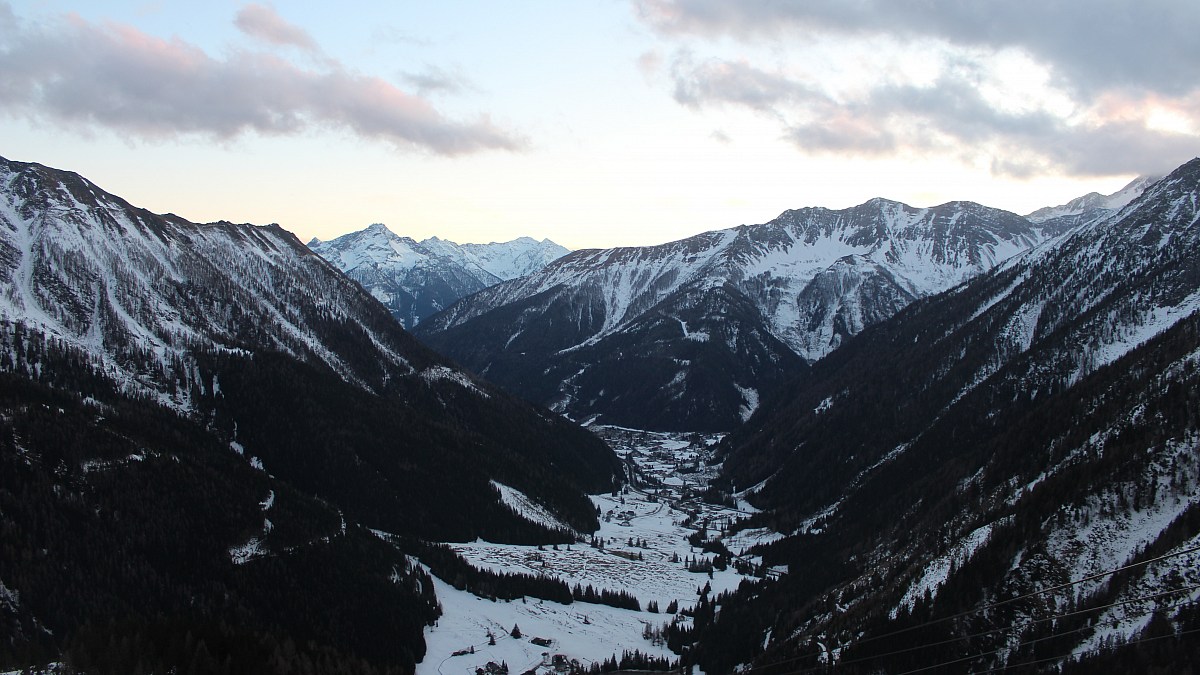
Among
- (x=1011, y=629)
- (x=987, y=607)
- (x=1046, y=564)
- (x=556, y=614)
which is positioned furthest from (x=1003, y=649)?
(x=556, y=614)

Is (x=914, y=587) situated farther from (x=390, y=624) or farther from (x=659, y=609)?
(x=390, y=624)

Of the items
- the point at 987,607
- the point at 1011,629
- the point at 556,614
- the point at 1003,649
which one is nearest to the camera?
the point at 1003,649

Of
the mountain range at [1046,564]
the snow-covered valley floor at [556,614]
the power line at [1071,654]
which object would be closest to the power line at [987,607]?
the mountain range at [1046,564]

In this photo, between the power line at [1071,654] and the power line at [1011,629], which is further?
the power line at [1011,629]

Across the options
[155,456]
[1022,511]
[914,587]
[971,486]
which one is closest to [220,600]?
[155,456]

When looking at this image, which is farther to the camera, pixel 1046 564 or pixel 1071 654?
pixel 1046 564

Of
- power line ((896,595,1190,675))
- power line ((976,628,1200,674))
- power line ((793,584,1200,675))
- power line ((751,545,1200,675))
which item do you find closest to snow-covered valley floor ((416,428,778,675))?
power line ((751,545,1200,675))

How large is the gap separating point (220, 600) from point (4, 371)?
68.8 m

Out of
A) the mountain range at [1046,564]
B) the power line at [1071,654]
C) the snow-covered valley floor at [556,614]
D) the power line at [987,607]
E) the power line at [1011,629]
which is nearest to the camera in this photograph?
the power line at [1071,654]

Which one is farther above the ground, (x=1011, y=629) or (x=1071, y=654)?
(x=1011, y=629)

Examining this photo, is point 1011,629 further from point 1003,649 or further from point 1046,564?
point 1046,564

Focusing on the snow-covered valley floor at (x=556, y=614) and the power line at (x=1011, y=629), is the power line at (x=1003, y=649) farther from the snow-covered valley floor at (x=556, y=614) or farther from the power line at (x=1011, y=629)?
the snow-covered valley floor at (x=556, y=614)

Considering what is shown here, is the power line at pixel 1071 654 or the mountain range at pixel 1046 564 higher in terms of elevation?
the mountain range at pixel 1046 564

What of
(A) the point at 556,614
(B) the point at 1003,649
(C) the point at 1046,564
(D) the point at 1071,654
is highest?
(C) the point at 1046,564
